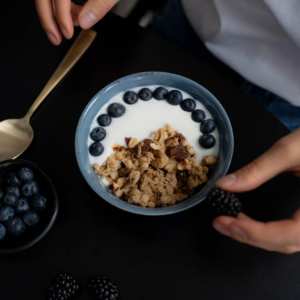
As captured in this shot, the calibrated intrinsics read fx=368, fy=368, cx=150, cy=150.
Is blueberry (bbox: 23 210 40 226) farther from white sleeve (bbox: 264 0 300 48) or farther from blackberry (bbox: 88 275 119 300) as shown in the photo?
white sleeve (bbox: 264 0 300 48)

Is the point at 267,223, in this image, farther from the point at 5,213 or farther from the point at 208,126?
the point at 5,213

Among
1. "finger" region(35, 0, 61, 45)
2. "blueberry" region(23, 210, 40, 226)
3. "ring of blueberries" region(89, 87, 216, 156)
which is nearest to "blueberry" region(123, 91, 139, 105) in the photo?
"ring of blueberries" region(89, 87, 216, 156)

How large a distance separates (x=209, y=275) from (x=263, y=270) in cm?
12

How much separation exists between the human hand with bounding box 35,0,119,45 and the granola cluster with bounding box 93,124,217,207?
12.1 inches

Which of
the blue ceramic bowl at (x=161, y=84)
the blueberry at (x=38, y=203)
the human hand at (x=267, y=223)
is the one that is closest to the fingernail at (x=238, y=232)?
the human hand at (x=267, y=223)

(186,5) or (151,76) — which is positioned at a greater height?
(186,5)

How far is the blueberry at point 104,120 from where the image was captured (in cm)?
87

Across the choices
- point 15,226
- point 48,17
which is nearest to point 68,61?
point 48,17

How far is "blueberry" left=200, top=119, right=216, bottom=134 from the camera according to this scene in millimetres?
860

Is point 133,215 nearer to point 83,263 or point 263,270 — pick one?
point 83,263

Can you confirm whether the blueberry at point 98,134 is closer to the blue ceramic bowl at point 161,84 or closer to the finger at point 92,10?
the blue ceramic bowl at point 161,84

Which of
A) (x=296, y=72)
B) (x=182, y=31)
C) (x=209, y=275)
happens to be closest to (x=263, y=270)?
(x=209, y=275)

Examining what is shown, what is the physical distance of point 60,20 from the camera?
885 millimetres

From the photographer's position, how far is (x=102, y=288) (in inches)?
31.1
